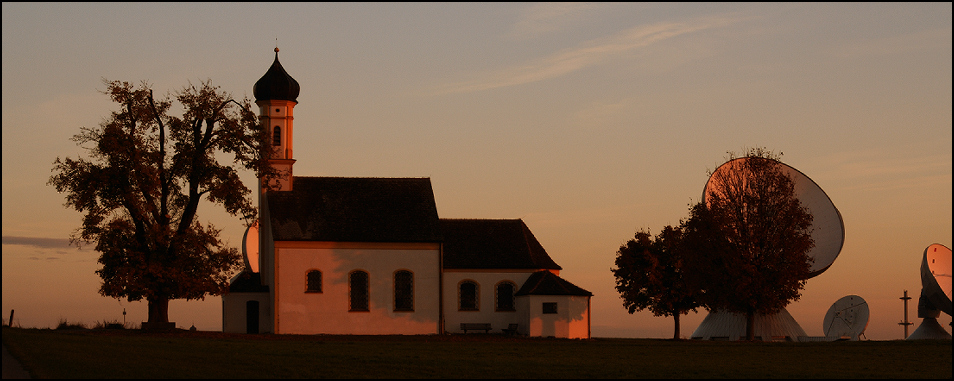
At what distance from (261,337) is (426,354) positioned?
13577mm

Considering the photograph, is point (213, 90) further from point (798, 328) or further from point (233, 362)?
point (798, 328)

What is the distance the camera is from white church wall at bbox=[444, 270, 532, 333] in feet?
185

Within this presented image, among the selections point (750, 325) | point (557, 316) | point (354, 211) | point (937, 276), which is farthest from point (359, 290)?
point (937, 276)

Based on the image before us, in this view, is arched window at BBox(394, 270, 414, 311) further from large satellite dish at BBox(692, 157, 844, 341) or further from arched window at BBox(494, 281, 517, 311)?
large satellite dish at BBox(692, 157, 844, 341)

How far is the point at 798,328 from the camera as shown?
5759 cm

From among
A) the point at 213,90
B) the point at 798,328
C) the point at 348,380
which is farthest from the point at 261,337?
the point at 798,328

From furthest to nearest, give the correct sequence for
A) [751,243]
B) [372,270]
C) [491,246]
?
[491,246], [372,270], [751,243]

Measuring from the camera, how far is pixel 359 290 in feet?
181

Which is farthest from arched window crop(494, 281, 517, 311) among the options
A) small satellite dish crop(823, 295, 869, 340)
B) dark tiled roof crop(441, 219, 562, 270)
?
small satellite dish crop(823, 295, 869, 340)

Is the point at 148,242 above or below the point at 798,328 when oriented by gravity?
above

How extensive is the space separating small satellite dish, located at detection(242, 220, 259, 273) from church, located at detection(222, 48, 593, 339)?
304 cm

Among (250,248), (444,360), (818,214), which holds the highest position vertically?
(818,214)

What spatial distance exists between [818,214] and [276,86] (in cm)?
2944

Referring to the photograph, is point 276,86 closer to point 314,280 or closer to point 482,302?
point 314,280
